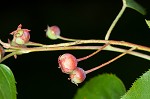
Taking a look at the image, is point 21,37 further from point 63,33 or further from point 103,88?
point 63,33

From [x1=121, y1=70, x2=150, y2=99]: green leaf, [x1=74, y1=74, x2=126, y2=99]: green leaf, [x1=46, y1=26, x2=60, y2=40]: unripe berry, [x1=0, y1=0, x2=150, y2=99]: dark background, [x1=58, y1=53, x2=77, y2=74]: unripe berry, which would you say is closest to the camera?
[x1=121, y1=70, x2=150, y2=99]: green leaf

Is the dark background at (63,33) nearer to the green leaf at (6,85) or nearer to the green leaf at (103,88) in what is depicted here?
the green leaf at (103,88)

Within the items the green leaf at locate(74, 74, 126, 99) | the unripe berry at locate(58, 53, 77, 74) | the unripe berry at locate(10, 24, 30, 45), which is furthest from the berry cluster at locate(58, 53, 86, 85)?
the green leaf at locate(74, 74, 126, 99)

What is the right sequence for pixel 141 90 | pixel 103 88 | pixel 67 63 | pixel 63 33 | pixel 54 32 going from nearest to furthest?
pixel 141 90 < pixel 67 63 < pixel 54 32 < pixel 103 88 < pixel 63 33

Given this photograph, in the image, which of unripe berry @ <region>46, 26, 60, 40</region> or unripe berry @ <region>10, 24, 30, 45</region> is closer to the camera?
unripe berry @ <region>10, 24, 30, 45</region>

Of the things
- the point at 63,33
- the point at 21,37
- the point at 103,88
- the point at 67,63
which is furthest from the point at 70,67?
the point at 63,33

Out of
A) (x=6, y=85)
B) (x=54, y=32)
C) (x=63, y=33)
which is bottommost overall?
(x=63, y=33)

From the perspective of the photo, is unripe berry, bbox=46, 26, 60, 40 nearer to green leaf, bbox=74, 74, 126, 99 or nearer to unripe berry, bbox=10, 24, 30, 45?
unripe berry, bbox=10, 24, 30, 45

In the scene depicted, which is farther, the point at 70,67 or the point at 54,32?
the point at 54,32
